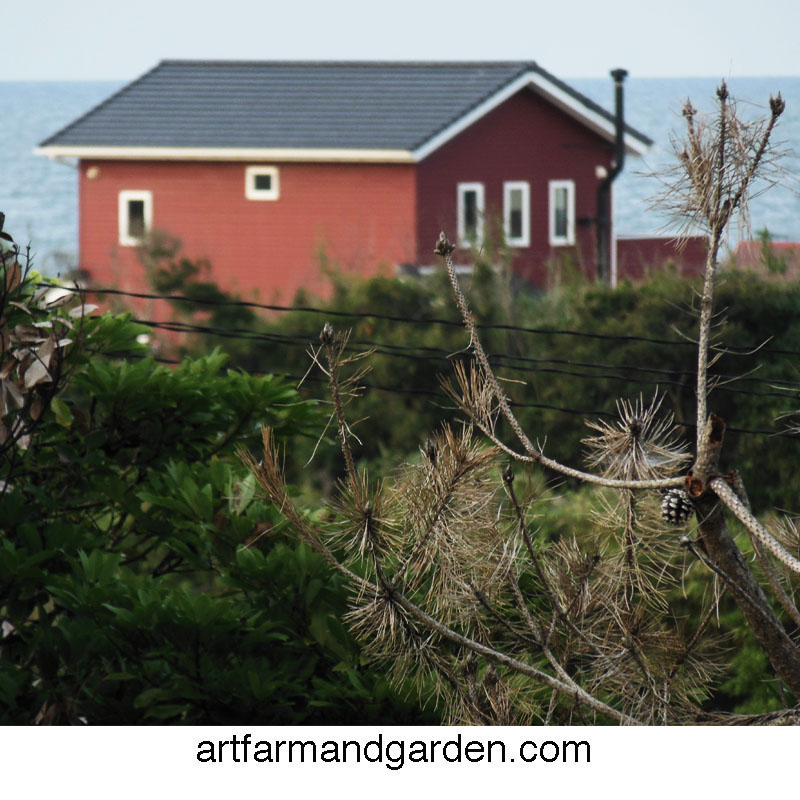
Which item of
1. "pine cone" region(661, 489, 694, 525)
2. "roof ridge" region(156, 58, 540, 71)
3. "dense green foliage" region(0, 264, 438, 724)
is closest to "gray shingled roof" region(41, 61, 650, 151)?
"roof ridge" region(156, 58, 540, 71)

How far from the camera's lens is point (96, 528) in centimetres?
452

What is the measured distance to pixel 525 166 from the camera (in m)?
24.1

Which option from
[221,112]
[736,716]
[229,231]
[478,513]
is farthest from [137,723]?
[221,112]

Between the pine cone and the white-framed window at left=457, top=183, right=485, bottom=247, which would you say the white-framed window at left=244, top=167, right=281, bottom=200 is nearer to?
the white-framed window at left=457, top=183, right=485, bottom=247

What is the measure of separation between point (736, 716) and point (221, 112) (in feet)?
75.7

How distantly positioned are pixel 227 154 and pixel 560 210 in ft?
21.3

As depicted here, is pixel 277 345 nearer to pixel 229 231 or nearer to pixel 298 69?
pixel 229 231

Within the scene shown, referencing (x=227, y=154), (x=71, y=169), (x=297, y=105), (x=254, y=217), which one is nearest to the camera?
(x=227, y=154)

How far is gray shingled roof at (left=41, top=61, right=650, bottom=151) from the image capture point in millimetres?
23172

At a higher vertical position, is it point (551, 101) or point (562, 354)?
point (551, 101)

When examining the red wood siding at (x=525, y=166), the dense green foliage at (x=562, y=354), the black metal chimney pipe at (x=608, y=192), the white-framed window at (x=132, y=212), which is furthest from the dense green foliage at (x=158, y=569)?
the white-framed window at (x=132, y=212)

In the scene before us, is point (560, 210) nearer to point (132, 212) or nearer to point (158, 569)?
point (132, 212)

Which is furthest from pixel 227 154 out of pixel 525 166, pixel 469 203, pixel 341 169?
pixel 525 166
